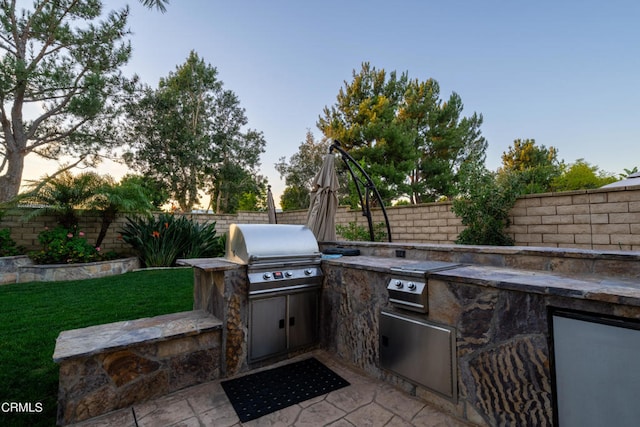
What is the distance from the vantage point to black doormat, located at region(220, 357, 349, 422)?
2035 millimetres

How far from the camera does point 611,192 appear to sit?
165 inches

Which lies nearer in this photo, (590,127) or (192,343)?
(192,343)

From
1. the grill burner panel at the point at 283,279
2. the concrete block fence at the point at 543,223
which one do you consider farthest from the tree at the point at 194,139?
the grill burner panel at the point at 283,279

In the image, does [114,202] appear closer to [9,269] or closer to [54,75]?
[9,269]

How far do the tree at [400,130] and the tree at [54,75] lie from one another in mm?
10167

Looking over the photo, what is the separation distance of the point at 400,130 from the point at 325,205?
10528 millimetres

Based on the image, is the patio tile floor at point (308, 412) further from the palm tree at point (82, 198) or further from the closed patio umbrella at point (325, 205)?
the palm tree at point (82, 198)

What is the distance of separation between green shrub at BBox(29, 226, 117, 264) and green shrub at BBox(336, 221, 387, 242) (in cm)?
653

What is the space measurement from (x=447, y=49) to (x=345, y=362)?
8.91m

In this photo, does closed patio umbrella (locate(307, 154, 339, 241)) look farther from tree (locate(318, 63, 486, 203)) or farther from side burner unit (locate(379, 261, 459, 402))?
tree (locate(318, 63, 486, 203))

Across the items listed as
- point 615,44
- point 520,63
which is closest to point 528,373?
point 615,44

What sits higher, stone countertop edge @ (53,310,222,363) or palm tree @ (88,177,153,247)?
A: palm tree @ (88,177,153,247)

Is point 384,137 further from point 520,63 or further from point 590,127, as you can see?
point 590,127

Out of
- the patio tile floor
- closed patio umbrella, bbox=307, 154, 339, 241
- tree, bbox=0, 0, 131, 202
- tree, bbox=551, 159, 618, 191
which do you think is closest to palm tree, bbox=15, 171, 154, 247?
tree, bbox=0, 0, 131, 202
